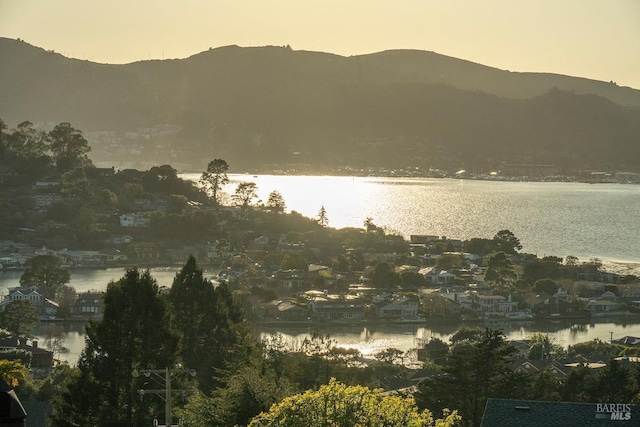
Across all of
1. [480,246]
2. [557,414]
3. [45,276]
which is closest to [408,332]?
[45,276]

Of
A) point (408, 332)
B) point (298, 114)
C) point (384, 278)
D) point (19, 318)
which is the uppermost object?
point (298, 114)

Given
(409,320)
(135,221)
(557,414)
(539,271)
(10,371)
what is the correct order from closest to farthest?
(557,414), (10,371), (409,320), (539,271), (135,221)

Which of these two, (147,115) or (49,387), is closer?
(49,387)

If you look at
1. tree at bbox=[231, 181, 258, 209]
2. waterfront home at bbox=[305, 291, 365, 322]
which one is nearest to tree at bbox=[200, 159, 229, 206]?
tree at bbox=[231, 181, 258, 209]

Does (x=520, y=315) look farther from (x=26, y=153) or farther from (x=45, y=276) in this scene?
(x=26, y=153)

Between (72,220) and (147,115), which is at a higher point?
(147,115)

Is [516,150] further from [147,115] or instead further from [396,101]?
[147,115]

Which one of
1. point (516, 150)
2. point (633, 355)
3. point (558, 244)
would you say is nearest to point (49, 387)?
point (633, 355)
